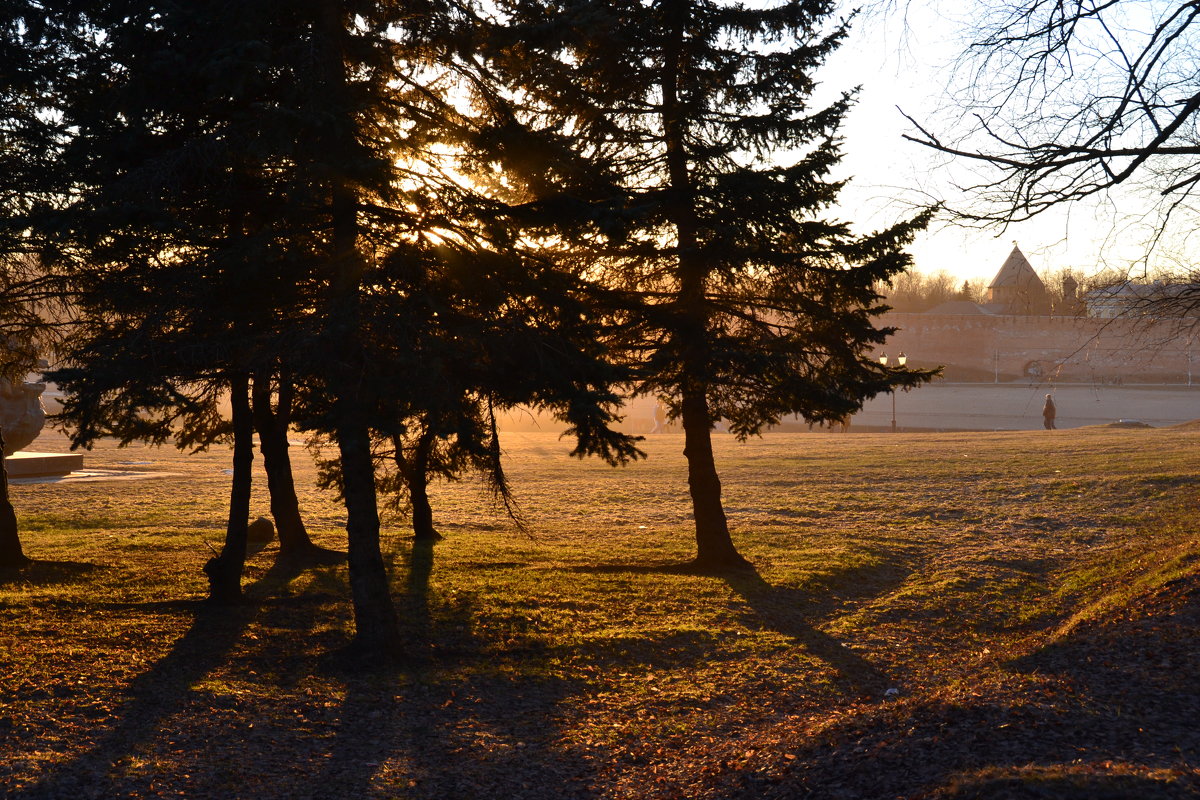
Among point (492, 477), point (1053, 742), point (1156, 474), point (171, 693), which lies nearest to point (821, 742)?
point (1053, 742)

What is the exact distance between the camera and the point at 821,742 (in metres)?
5.46

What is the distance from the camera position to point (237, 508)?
937cm

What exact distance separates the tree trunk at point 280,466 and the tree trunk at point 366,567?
1.79 m

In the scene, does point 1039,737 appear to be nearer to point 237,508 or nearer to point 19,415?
point 237,508

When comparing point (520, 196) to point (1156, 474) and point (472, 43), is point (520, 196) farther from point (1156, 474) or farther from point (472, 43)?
point (1156, 474)

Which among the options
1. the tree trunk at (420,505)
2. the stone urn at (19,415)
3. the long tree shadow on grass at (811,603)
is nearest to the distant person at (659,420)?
the stone urn at (19,415)

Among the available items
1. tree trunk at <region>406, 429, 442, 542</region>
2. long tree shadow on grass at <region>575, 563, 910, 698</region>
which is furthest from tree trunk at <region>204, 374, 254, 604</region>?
long tree shadow on grass at <region>575, 563, 910, 698</region>

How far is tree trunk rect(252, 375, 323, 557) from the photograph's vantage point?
34.4 ft

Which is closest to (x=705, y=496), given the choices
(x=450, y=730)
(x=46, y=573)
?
(x=450, y=730)

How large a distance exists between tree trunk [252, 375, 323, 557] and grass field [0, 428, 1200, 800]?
Answer: 45 cm

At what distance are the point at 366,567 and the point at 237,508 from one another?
227 centimetres

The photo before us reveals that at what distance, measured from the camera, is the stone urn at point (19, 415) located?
23562 mm

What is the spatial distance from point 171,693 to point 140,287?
116 inches

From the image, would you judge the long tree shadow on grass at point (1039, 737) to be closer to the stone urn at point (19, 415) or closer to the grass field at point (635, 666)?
the grass field at point (635, 666)
